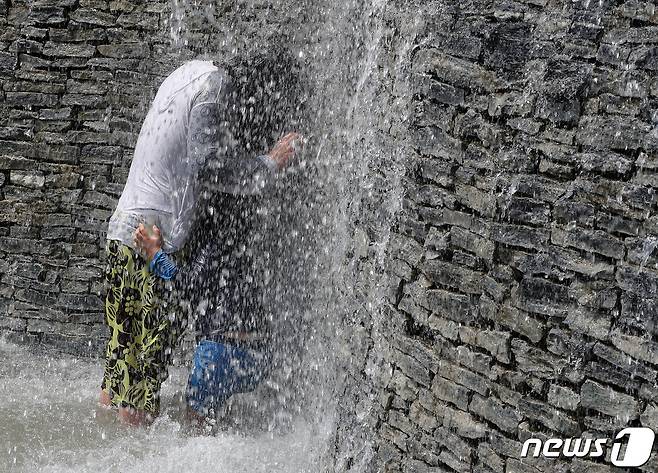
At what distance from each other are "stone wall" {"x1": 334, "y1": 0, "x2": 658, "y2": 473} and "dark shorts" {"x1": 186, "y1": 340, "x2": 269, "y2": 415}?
744 millimetres

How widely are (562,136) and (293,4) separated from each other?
2.58 m

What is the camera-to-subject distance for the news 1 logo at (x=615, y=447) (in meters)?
2.86

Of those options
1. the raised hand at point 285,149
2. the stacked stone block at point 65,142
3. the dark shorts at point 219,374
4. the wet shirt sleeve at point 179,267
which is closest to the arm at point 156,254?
the wet shirt sleeve at point 179,267

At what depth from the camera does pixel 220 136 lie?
191 inches

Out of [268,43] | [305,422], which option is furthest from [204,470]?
[268,43]

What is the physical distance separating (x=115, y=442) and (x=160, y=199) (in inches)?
44.3

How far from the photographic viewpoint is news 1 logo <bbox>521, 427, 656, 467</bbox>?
2.86 m

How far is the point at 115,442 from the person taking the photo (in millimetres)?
4637

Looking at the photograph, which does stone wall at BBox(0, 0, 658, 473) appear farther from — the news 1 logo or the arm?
the arm

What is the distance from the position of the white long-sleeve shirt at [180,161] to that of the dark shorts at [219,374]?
52cm

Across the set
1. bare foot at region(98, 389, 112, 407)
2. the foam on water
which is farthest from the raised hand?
bare foot at region(98, 389, 112, 407)

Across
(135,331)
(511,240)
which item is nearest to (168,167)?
(135,331)

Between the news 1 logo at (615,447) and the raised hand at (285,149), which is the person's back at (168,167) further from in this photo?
the news 1 logo at (615,447)

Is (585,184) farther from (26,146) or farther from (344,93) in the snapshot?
(26,146)
